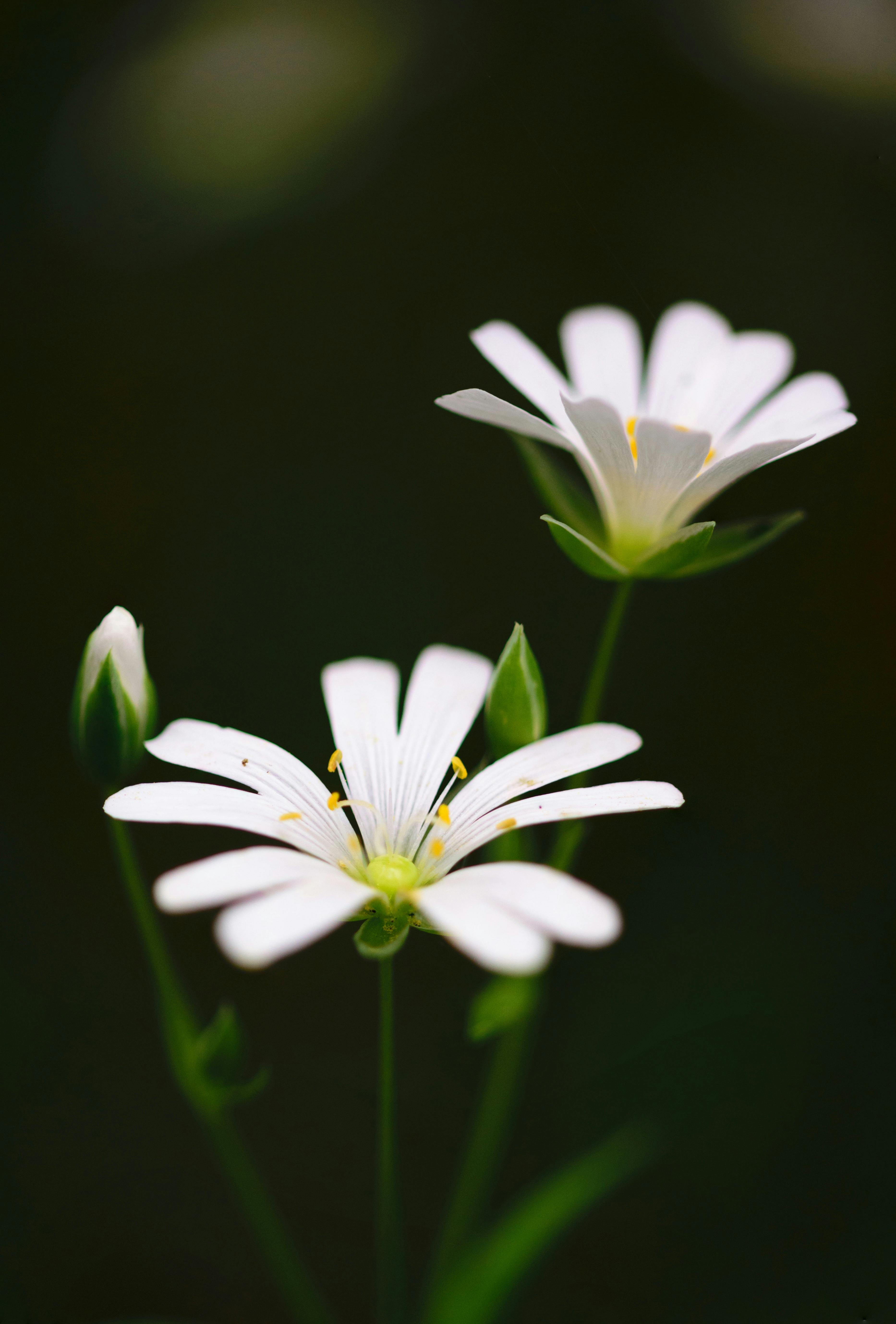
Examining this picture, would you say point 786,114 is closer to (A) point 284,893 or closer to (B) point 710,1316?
(A) point 284,893

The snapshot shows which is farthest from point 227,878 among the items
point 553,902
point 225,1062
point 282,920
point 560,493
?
point 560,493

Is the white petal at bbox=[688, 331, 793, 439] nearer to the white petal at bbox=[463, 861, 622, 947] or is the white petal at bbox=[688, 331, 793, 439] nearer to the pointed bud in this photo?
the pointed bud

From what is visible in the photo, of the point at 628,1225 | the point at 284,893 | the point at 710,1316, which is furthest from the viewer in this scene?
the point at 628,1225

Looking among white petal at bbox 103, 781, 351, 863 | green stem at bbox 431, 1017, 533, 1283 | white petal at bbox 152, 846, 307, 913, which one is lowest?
green stem at bbox 431, 1017, 533, 1283

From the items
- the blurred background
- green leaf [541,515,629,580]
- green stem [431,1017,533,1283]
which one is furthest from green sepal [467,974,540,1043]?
the blurred background

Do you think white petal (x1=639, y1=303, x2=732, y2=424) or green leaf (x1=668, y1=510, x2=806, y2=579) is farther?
white petal (x1=639, y1=303, x2=732, y2=424)

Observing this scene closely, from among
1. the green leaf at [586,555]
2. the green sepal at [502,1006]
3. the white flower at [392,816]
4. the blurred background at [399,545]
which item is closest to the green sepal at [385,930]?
the white flower at [392,816]

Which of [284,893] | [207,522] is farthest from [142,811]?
[207,522]
